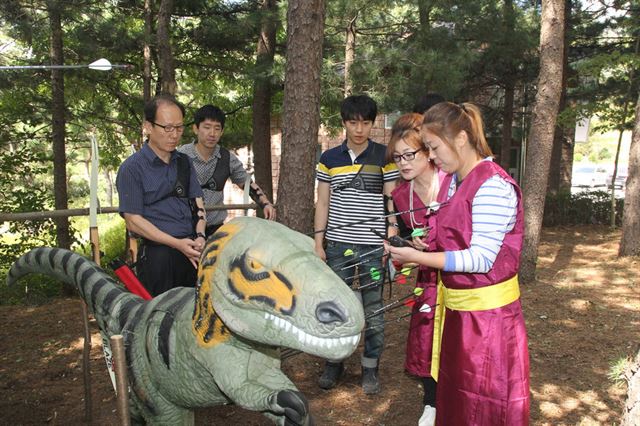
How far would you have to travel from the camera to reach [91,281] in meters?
2.35

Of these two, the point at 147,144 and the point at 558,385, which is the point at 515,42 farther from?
the point at 147,144

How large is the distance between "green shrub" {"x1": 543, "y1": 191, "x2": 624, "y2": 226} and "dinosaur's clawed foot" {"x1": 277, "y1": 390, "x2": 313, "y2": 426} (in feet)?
42.8

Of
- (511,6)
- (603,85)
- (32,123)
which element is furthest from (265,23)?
(603,85)

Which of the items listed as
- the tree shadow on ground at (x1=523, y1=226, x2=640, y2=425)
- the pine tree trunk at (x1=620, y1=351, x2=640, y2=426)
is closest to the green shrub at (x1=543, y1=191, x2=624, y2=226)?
the tree shadow on ground at (x1=523, y1=226, x2=640, y2=425)

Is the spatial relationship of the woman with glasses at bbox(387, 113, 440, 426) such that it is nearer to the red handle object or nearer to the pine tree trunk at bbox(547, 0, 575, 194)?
the red handle object

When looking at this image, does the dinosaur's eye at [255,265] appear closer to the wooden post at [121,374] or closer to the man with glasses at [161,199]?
the wooden post at [121,374]

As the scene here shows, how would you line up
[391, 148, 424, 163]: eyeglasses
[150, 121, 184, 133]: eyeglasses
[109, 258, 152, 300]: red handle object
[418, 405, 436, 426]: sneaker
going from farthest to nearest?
[418, 405, 436, 426]: sneaker < [391, 148, 424, 163]: eyeglasses < [150, 121, 184, 133]: eyeglasses < [109, 258, 152, 300]: red handle object

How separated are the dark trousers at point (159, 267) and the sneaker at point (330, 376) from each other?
4.77 feet

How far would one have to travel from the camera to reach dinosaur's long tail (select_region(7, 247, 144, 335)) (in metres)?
2.15

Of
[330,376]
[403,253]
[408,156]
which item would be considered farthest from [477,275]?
[330,376]

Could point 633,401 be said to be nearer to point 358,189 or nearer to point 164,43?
point 358,189

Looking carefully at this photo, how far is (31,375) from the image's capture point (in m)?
3.99

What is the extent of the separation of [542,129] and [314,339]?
20.4 ft

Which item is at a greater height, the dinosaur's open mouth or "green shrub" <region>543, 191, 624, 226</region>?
the dinosaur's open mouth
